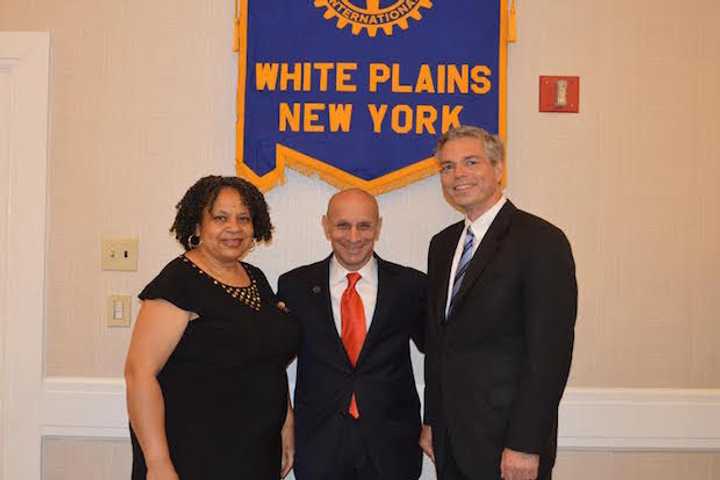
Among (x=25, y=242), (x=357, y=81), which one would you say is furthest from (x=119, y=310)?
(x=357, y=81)

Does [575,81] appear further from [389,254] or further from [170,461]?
[170,461]

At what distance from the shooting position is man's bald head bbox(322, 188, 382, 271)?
198 cm

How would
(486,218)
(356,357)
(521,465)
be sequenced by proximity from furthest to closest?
1. (356,357)
2. (486,218)
3. (521,465)

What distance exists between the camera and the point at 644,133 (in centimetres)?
238

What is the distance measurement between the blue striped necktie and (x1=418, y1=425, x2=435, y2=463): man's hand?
1.55ft

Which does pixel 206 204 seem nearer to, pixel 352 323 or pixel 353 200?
pixel 353 200

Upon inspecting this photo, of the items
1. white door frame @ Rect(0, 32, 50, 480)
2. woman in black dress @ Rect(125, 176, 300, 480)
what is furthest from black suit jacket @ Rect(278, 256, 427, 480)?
white door frame @ Rect(0, 32, 50, 480)

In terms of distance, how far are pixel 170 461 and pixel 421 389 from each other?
40.4 inches

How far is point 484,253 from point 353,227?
18.0 inches

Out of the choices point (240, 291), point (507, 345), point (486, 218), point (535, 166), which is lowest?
point (507, 345)

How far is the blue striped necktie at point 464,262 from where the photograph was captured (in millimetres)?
1740

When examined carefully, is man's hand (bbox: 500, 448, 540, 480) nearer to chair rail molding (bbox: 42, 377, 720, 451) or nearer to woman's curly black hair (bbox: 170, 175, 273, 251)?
chair rail molding (bbox: 42, 377, 720, 451)

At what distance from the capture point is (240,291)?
5.95 feet

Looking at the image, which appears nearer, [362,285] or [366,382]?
[366,382]
